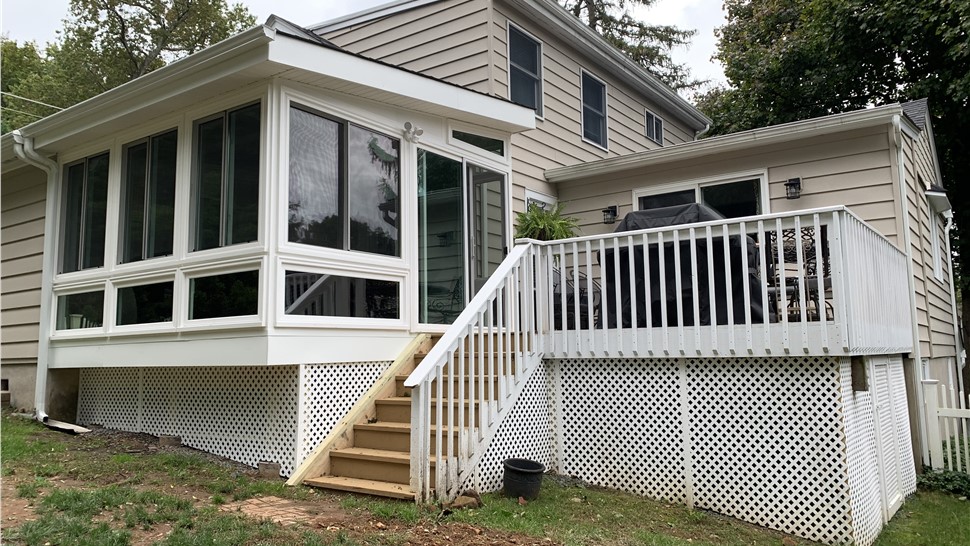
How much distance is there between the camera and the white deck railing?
4867mm

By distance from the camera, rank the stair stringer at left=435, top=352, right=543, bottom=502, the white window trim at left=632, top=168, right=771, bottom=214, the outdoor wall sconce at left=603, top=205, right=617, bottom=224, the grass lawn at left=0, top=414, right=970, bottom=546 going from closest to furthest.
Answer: the grass lawn at left=0, top=414, right=970, bottom=546, the stair stringer at left=435, top=352, right=543, bottom=502, the white window trim at left=632, top=168, right=771, bottom=214, the outdoor wall sconce at left=603, top=205, right=617, bottom=224

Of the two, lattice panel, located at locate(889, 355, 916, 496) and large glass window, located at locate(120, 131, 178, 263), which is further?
lattice panel, located at locate(889, 355, 916, 496)

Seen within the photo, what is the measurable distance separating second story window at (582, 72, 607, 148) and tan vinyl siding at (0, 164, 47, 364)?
7.83 metres

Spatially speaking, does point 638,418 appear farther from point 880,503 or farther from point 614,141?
point 614,141

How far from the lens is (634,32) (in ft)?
81.5

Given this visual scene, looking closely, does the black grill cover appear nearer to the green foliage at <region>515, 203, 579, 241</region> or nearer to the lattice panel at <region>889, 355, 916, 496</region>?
the green foliage at <region>515, 203, 579, 241</region>

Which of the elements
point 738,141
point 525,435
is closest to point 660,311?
point 525,435

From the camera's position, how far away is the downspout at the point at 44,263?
7336 mm

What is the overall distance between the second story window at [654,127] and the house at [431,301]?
513cm

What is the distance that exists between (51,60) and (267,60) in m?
27.7

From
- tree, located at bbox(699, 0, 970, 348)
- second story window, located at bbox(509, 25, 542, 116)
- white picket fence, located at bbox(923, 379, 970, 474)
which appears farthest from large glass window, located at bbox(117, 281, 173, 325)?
tree, located at bbox(699, 0, 970, 348)

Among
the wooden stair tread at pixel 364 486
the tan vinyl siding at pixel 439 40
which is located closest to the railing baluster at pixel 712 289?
the wooden stair tread at pixel 364 486

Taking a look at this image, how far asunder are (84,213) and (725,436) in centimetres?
689

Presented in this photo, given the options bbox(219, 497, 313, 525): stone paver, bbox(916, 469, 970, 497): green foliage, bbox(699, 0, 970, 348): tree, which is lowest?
bbox(916, 469, 970, 497): green foliage
